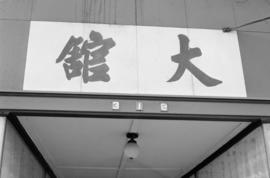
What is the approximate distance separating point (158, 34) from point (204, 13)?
0.70 meters

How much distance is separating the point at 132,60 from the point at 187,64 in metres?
0.64

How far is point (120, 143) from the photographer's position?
5.20m

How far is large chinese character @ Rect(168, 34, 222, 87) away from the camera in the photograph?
4.38 metres

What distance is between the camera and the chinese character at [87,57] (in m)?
4.29

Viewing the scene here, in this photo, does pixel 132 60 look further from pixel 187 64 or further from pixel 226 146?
pixel 226 146

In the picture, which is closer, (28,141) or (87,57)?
(87,57)

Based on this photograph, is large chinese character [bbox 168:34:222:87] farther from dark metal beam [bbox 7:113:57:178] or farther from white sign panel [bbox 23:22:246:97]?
dark metal beam [bbox 7:113:57:178]

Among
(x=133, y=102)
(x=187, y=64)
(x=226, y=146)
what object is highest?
(x=187, y=64)

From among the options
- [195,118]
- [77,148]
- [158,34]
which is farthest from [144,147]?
[158,34]

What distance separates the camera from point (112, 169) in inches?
252

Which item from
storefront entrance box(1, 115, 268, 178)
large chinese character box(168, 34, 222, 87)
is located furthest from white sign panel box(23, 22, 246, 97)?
storefront entrance box(1, 115, 268, 178)

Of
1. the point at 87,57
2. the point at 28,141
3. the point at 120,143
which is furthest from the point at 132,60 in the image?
the point at 28,141

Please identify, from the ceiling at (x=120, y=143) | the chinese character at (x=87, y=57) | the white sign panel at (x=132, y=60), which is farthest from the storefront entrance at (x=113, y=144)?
the chinese character at (x=87, y=57)

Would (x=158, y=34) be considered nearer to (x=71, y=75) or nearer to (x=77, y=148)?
(x=71, y=75)
